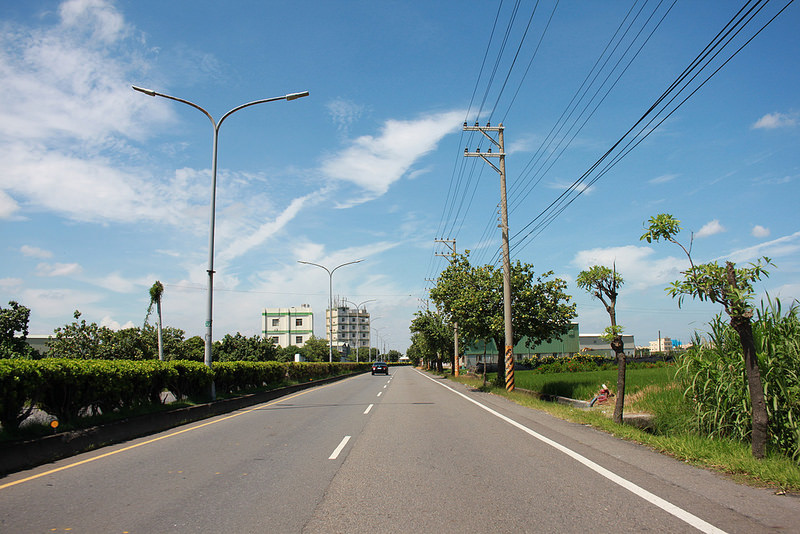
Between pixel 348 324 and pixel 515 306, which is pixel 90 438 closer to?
pixel 515 306

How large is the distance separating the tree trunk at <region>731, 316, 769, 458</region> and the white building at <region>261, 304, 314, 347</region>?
13318 cm

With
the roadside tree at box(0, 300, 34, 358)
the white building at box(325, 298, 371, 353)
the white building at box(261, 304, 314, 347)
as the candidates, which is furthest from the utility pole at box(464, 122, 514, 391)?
the white building at box(325, 298, 371, 353)

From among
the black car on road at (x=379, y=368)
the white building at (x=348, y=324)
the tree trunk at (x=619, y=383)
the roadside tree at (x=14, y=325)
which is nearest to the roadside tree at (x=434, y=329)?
the black car on road at (x=379, y=368)

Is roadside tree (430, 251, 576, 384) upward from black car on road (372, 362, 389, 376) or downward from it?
upward

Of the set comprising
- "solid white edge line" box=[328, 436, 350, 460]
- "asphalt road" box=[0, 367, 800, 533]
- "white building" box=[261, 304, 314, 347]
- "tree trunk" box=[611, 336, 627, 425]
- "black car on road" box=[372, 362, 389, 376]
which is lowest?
"black car on road" box=[372, 362, 389, 376]

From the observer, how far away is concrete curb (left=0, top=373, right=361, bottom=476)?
25.5ft

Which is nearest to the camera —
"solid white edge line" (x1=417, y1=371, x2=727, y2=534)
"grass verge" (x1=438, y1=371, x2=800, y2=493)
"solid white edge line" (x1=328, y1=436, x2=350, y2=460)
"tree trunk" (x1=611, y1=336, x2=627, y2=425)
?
"solid white edge line" (x1=417, y1=371, x2=727, y2=534)

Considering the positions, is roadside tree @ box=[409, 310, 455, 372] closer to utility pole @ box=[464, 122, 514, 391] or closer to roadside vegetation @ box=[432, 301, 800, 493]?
utility pole @ box=[464, 122, 514, 391]

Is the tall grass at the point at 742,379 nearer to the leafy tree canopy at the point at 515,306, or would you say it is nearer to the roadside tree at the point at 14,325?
the leafy tree canopy at the point at 515,306

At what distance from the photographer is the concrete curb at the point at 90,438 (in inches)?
306

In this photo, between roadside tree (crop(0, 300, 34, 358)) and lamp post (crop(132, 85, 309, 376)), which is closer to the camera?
lamp post (crop(132, 85, 309, 376))

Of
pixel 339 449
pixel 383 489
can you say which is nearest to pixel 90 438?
pixel 339 449

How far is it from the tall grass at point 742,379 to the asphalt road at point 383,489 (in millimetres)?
1436

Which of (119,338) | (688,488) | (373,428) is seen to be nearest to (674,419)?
(688,488)
